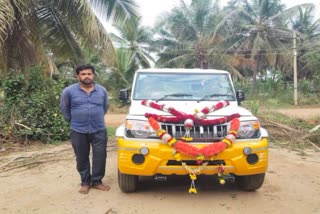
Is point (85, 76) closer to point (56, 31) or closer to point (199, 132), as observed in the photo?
point (199, 132)

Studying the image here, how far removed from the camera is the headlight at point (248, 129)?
17.0 feet

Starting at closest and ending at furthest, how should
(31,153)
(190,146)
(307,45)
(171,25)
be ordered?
(190,146), (31,153), (171,25), (307,45)

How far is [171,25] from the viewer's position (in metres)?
35.2

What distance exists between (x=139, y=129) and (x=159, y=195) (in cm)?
103

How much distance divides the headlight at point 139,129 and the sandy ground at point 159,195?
87 cm

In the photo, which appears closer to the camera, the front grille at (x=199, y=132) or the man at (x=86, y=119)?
the front grille at (x=199, y=132)

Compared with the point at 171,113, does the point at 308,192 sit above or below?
below

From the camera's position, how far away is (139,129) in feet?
16.9

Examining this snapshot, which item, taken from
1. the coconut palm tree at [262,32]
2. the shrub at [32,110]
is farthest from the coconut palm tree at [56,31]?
the coconut palm tree at [262,32]

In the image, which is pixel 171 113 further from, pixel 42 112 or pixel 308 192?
pixel 42 112

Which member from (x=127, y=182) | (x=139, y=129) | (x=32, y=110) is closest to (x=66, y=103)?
(x=139, y=129)

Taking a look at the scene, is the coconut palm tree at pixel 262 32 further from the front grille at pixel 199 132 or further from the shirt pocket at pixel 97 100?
the front grille at pixel 199 132

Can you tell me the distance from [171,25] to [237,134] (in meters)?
30.9

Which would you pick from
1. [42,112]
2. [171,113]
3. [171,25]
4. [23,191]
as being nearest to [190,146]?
[171,113]
